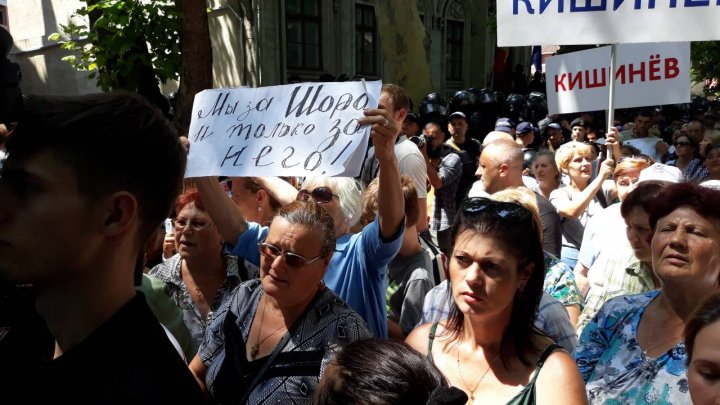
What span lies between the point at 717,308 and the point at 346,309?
118 cm

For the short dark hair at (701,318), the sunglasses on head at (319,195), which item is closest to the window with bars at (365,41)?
the sunglasses on head at (319,195)

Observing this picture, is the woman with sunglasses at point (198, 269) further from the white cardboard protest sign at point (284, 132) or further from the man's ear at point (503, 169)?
the man's ear at point (503, 169)

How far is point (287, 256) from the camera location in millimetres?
2500

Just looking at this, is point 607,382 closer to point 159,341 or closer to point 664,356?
point 664,356

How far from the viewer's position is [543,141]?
1099cm

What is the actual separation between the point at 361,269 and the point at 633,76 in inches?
144

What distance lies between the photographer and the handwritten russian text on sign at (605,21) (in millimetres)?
4250

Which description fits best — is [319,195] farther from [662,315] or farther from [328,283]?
[662,315]

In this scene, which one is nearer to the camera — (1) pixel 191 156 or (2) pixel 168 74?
(1) pixel 191 156

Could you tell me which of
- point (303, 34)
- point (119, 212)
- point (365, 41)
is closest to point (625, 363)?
point (119, 212)

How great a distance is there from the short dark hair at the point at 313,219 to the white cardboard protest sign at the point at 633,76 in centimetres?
352

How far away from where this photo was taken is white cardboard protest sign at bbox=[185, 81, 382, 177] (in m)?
2.91

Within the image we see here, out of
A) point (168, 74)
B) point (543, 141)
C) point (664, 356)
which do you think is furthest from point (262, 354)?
point (543, 141)

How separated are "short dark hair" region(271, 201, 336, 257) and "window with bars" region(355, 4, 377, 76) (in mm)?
18049
